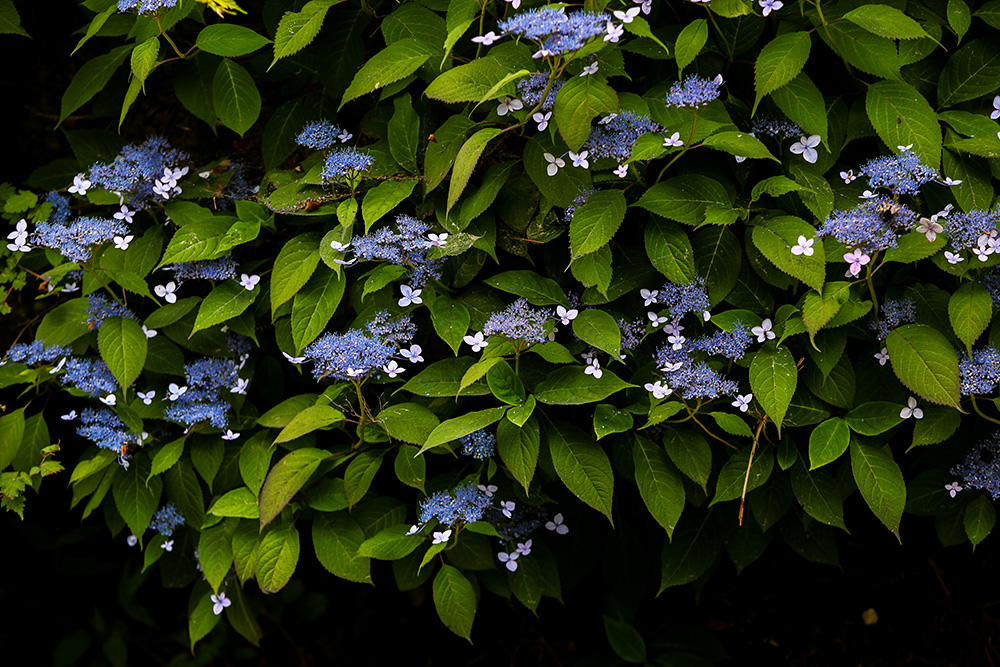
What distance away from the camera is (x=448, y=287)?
1.87 m

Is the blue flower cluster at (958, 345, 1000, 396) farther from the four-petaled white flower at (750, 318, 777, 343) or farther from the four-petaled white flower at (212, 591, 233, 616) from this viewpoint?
the four-petaled white flower at (212, 591, 233, 616)

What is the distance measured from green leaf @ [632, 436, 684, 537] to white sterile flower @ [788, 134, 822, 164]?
0.76 m

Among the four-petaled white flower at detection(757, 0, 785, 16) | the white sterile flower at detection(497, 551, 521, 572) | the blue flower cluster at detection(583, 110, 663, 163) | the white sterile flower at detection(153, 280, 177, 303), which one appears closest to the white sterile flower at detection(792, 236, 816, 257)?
the blue flower cluster at detection(583, 110, 663, 163)

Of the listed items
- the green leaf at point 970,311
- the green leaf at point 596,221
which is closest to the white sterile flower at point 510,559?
the green leaf at point 596,221

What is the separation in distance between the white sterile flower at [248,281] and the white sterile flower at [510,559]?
36.8 inches

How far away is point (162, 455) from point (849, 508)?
7.00 ft

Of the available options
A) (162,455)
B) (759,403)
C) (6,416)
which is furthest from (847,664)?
(6,416)

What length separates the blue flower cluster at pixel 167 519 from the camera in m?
2.08

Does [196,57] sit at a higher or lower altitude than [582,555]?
higher

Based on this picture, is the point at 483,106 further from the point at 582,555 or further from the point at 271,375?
the point at 582,555

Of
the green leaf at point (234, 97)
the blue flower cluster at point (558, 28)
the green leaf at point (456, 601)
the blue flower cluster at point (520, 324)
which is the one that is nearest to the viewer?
the blue flower cluster at point (558, 28)

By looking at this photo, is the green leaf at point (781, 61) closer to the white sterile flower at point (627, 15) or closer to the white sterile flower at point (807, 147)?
the white sterile flower at point (807, 147)

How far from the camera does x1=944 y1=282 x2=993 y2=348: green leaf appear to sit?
5.32ft

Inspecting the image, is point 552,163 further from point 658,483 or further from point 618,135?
point 658,483
